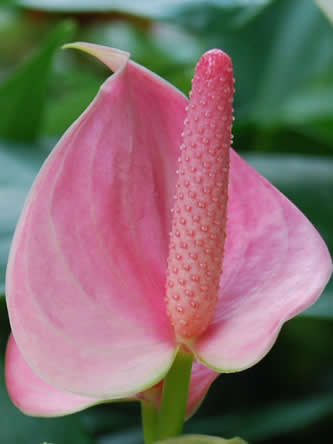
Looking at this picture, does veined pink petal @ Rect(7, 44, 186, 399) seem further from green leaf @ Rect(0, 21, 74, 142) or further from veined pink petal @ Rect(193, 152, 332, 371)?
green leaf @ Rect(0, 21, 74, 142)

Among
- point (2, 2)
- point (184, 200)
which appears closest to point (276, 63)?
point (2, 2)

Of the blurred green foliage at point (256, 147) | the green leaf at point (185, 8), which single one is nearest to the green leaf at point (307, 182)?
the blurred green foliage at point (256, 147)

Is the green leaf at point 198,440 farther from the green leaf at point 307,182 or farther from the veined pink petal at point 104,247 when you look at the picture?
the green leaf at point 307,182

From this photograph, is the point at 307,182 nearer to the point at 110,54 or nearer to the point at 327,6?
the point at 327,6

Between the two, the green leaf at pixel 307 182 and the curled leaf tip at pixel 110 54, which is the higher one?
the curled leaf tip at pixel 110 54

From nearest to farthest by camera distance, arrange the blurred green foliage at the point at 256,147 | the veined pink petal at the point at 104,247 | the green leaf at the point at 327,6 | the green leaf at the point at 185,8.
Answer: the veined pink petal at the point at 104,247 < the green leaf at the point at 327,6 < the blurred green foliage at the point at 256,147 < the green leaf at the point at 185,8

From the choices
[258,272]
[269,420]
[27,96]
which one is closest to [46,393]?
[258,272]
